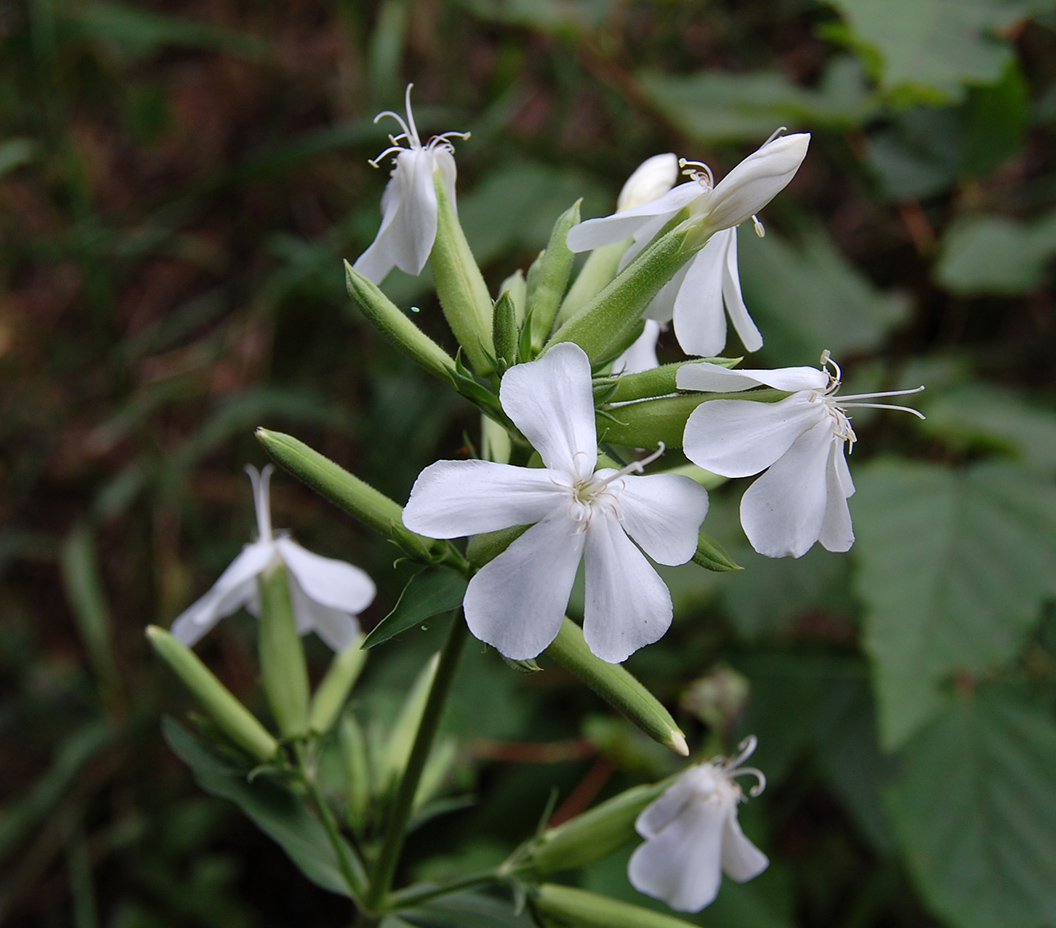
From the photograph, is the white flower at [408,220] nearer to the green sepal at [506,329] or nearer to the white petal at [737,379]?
the green sepal at [506,329]

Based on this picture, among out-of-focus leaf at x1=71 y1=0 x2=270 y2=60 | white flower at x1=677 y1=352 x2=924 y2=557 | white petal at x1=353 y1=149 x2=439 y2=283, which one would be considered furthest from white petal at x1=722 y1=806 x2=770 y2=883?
out-of-focus leaf at x1=71 y1=0 x2=270 y2=60

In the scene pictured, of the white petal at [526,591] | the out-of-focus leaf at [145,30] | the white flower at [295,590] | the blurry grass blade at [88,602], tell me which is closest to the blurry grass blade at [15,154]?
the out-of-focus leaf at [145,30]

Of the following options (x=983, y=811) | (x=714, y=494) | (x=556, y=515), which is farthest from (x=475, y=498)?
(x=714, y=494)

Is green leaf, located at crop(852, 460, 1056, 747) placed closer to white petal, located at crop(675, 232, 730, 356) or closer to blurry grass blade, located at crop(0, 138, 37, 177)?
white petal, located at crop(675, 232, 730, 356)

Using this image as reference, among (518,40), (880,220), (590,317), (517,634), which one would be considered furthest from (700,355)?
(880,220)

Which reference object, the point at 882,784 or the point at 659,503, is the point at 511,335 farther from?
the point at 882,784

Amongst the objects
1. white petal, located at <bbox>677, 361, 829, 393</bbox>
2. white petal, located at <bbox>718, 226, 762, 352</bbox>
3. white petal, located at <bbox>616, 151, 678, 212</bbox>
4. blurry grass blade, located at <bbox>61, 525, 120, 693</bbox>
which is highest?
white petal, located at <bbox>616, 151, 678, 212</bbox>
